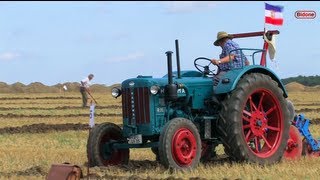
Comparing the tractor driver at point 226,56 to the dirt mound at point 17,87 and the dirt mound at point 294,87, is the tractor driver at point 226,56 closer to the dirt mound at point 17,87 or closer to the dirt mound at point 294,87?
the dirt mound at point 294,87

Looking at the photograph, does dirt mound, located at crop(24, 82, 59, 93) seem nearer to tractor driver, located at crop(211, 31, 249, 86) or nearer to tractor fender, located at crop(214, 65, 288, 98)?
tractor driver, located at crop(211, 31, 249, 86)

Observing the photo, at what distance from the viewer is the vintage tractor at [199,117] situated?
8.34 metres

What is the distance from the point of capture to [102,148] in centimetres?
884

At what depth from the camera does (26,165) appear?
915 centimetres

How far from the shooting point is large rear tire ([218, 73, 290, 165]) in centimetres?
855

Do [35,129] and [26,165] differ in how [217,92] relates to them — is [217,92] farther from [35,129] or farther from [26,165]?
[35,129]

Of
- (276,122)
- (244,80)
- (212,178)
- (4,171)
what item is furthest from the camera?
(276,122)

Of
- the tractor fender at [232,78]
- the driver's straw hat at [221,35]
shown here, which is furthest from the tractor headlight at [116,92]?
the driver's straw hat at [221,35]

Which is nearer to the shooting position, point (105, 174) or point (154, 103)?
point (105, 174)

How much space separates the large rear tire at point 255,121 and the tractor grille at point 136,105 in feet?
3.58

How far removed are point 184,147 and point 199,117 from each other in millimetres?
888

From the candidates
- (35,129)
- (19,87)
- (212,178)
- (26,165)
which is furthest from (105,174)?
(19,87)

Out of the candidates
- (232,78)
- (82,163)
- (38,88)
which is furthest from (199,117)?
(38,88)

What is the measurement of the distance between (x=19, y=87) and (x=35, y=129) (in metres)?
52.9
